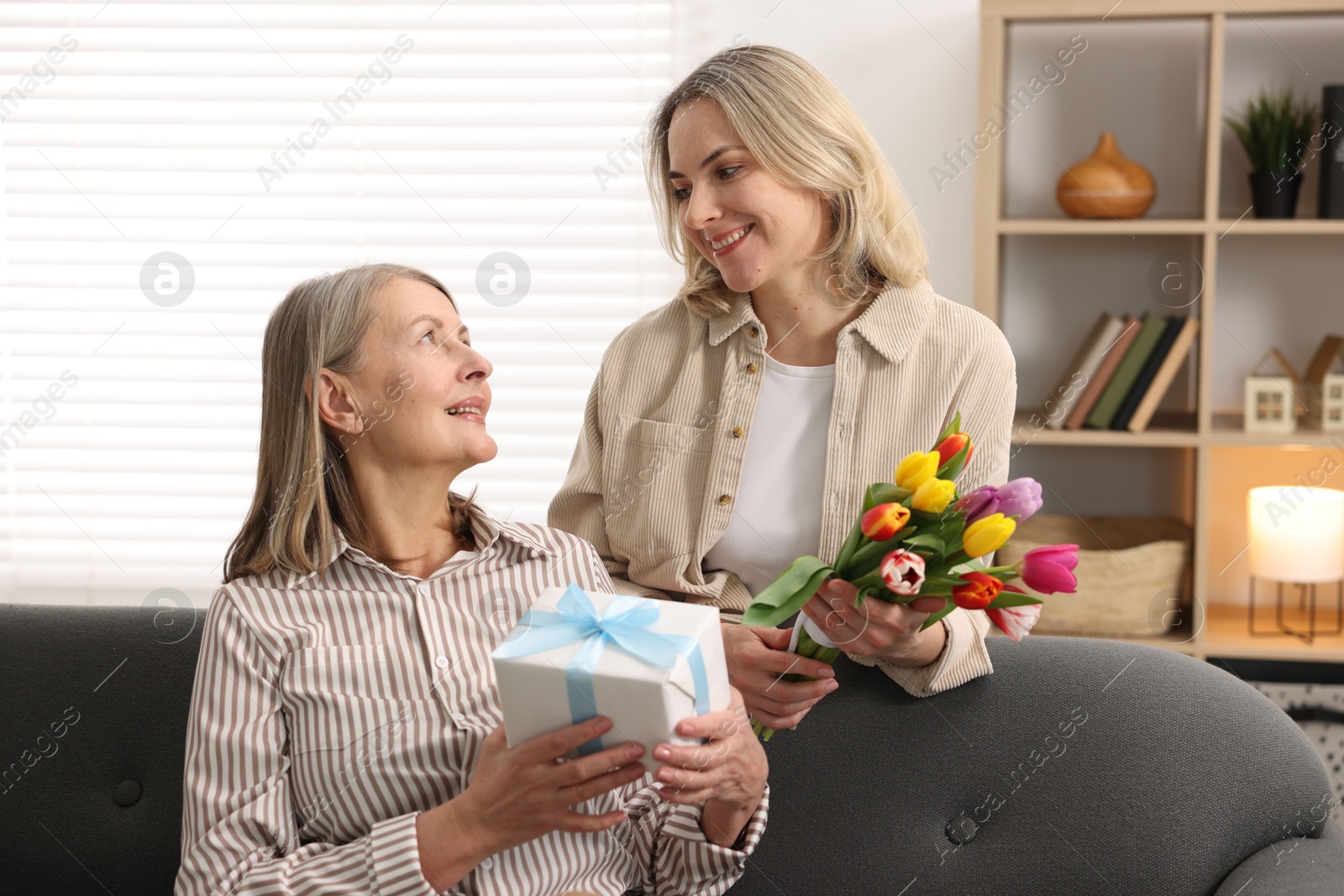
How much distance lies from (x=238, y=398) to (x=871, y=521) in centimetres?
252

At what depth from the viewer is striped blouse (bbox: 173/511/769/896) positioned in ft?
4.11

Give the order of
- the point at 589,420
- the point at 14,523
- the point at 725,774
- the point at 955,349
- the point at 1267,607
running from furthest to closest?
1. the point at 14,523
2. the point at 1267,607
3. the point at 589,420
4. the point at 955,349
5. the point at 725,774

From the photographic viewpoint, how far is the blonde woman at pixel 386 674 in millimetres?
1229

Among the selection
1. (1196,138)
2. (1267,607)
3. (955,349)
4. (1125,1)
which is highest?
(1125,1)

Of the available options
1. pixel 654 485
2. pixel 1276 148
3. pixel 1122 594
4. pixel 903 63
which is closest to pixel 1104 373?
pixel 1122 594

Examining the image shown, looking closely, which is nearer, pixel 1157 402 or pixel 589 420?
pixel 589 420

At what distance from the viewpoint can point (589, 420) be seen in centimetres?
188

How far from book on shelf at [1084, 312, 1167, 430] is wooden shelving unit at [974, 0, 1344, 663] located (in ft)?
0.13

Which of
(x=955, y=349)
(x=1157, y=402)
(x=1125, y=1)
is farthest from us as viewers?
(x=1157, y=402)

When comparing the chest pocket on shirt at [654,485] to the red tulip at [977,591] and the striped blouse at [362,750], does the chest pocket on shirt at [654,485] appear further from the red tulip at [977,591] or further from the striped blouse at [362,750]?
the red tulip at [977,591]

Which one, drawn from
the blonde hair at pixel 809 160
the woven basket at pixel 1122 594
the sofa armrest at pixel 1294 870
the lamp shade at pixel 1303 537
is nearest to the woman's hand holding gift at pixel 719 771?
the sofa armrest at pixel 1294 870

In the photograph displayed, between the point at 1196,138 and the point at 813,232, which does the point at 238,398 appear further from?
the point at 1196,138

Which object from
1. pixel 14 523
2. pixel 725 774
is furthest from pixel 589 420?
pixel 14 523

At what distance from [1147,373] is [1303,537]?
1.75ft
